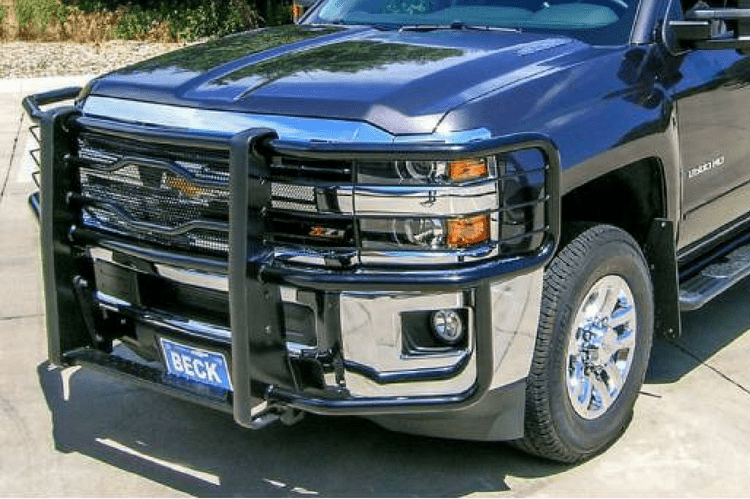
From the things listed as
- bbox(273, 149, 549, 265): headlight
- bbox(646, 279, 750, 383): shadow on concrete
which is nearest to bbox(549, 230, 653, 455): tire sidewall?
bbox(273, 149, 549, 265): headlight

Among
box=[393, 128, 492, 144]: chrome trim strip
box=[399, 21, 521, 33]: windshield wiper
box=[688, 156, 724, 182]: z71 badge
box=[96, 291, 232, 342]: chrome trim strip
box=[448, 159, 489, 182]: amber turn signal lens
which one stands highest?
box=[399, 21, 521, 33]: windshield wiper

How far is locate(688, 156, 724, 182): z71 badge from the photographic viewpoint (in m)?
4.58

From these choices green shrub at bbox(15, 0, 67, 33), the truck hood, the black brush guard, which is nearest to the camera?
the black brush guard

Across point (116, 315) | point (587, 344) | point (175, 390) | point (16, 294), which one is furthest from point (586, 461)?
point (16, 294)

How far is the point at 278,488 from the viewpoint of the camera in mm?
3918

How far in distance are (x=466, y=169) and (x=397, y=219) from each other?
0.27 meters

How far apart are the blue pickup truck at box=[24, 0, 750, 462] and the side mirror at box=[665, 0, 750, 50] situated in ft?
0.05

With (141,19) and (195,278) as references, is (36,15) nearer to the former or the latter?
(141,19)

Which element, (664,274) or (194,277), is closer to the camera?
(194,277)

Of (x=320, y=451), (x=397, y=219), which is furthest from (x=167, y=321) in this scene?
(x=397, y=219)

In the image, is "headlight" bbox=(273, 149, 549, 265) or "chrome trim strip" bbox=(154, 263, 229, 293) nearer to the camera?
"headlight" bbox=(273, 149, 549, 265)

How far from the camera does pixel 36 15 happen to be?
2116 cm

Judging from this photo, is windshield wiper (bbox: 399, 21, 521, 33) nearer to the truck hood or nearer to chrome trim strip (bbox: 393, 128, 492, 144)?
the truck hood

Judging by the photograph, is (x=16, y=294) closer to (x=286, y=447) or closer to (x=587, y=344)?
(x=286, y=447)
